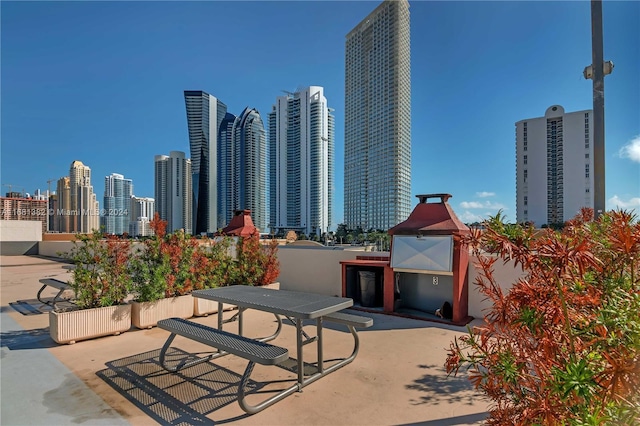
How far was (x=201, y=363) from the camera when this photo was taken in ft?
13.6

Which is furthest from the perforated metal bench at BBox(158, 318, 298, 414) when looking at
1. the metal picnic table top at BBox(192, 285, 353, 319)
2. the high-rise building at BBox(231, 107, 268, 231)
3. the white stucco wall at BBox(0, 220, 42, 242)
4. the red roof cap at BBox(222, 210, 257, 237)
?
the high-rise building at BBox(231, 107, 268, 231)

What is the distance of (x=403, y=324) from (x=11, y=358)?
19.2 feet

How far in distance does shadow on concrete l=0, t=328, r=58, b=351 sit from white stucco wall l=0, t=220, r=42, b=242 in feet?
67.8

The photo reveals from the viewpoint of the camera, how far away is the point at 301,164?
213 feet

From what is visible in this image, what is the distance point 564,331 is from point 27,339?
674cm

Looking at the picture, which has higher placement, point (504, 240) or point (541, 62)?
point (541, 62)

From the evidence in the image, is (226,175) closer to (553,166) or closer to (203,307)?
(553,166)

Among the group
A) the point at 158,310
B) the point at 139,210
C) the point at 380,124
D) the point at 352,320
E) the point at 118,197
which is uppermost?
the point at 380,124

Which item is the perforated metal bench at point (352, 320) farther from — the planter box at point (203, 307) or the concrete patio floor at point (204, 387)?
the planter box at point (203, 307)

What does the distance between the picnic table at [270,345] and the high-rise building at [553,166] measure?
5929cm

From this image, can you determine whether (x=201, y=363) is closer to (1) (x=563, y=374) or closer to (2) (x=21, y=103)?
(1) (x=563, y=374)

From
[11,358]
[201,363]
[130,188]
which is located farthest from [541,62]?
[130,188]

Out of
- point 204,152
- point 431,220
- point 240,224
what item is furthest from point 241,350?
point 204,152

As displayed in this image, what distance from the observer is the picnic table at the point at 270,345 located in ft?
9.77
